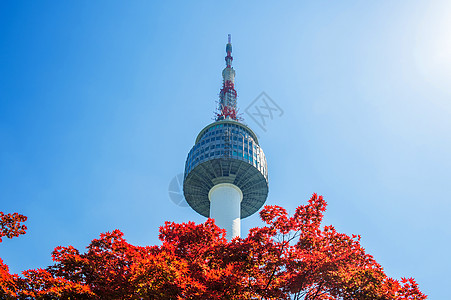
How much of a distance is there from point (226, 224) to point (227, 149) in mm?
13352

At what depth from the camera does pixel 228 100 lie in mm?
80875

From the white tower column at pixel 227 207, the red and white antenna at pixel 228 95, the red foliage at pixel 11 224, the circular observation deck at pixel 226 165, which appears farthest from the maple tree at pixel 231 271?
the red and white antenna at pixel 228 95

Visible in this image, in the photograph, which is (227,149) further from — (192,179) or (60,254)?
(60,254)

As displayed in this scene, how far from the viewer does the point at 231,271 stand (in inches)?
786

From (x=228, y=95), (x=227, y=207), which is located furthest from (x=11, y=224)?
(x=228, y=95)

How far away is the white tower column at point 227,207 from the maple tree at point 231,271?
127 feet

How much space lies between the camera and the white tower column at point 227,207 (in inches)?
2469

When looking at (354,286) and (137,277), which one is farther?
(354,286)

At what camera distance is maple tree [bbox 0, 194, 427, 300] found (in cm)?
1778

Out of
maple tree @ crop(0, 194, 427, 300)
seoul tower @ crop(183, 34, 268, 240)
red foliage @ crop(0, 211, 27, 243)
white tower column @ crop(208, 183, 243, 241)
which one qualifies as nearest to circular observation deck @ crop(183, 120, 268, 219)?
seoul tower @ crop(183, 34, 268, 240)

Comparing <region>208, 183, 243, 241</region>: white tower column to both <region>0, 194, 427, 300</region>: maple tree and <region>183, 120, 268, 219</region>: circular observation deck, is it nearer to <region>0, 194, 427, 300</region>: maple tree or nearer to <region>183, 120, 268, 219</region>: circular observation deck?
<region>183, 120, 268, 219</region>: circular observation deck

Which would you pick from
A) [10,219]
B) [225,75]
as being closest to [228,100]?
[225,75]

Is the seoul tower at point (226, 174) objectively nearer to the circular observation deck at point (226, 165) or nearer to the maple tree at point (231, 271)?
the circular observation deck at point (226, 165)

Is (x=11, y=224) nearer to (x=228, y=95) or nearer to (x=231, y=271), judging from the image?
(x=231, y=271)
